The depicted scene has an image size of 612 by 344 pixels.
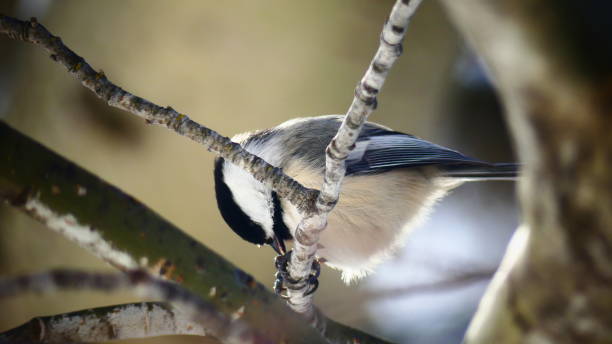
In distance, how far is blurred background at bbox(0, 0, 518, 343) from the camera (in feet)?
7.14

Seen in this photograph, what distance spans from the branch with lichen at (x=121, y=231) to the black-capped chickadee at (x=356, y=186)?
24.1 inches

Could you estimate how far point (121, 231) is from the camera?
708 millimetres

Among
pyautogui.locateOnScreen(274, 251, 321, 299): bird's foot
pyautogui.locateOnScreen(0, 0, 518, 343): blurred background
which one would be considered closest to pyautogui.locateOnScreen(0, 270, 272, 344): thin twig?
pyautogui.locateOnScreen(274, 251, 321, 299): bird's foot

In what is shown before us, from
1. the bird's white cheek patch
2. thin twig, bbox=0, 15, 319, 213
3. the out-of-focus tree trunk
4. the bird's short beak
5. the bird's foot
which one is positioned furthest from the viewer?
the bird's short beak

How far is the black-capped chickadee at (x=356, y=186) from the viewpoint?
1458 millimetres

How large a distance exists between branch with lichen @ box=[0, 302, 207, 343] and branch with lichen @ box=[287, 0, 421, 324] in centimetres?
24

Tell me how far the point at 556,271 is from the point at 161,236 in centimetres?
50

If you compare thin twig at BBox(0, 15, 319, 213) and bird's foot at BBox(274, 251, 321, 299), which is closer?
thin twig at BBox(0, 15, 319, 213)

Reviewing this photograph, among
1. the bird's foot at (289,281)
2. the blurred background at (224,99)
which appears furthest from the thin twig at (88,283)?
the blurred background at (224,99)

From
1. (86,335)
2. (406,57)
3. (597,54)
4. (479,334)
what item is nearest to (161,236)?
(86,335)

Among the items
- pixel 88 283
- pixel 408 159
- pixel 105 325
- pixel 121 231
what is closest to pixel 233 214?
pixel 408 159

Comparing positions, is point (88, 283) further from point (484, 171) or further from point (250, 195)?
point (484, 171)

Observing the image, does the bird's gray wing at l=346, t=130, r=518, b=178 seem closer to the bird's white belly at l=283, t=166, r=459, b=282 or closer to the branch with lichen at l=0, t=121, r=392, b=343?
the bird's white belly at l=283, t=166, r=459, b=282

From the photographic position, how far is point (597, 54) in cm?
47
